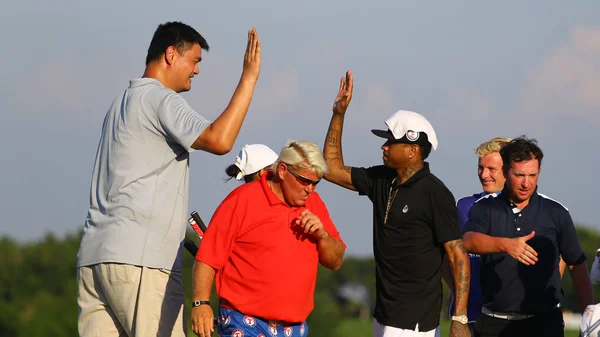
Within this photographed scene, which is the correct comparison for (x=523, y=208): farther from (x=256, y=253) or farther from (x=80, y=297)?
(x=80, y=297)

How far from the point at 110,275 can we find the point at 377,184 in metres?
2.03

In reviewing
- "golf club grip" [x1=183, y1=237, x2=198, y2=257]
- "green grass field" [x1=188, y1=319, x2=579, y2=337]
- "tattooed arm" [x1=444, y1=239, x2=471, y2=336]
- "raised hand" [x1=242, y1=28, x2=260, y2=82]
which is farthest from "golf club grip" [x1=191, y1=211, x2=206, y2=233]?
"green grass field" [x1=188, y1=319, x2=579, y2=337]

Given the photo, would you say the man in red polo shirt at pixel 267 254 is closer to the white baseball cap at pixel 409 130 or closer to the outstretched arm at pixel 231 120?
the outstretched arm at pixel 231 120

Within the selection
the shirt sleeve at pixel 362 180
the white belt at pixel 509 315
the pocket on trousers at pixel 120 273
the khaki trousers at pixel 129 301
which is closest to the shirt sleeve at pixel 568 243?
the white belt at pixel 509 315

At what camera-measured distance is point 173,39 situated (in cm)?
585

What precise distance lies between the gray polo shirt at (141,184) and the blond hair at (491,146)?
3.17 m

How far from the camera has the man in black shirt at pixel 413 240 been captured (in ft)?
20.4

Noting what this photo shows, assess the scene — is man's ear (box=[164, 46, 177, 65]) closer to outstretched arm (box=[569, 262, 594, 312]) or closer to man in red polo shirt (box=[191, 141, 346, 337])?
man in red polo shirt (box=[191, 141, 346, 337])

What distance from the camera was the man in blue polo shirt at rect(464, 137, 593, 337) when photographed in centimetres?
669


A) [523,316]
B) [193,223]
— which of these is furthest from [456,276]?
[193,223]

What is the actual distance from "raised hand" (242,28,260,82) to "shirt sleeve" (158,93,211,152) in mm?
358

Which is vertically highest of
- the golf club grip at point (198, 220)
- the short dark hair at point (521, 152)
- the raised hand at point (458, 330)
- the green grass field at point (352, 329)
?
the short dark hair at point (521, 152)

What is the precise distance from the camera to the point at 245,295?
18.8ft

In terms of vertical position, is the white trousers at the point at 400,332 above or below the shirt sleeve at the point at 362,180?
below
